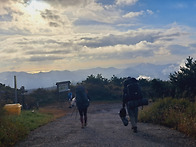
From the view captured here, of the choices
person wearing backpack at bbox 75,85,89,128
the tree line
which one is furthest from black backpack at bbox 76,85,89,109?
the tree line

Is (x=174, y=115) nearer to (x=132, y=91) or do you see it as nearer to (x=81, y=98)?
(x=132, y=91)

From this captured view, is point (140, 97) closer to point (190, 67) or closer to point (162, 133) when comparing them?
point (162, 133)

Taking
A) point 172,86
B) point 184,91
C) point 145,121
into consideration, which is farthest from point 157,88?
point 145,121

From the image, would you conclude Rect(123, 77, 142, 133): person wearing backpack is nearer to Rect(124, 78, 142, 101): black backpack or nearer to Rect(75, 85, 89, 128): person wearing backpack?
Rect(124, 78, 142, 101): black backpack

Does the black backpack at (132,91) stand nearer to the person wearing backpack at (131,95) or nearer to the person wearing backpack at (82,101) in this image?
the person wearing backpack at (131,95)

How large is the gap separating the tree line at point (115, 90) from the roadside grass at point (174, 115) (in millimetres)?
2695

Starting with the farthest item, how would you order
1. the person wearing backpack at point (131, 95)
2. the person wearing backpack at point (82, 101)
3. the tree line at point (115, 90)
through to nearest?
the tree line at point (115, 90), the person wearing backpack at point (82, 101), the person wearing backpack at point (131, 95)

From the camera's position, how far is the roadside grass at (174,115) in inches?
414

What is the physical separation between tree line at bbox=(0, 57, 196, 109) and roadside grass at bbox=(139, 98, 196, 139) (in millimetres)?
2695

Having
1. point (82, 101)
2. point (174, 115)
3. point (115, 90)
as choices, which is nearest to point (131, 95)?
point (82, 101)

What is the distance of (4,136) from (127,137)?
3932 mm

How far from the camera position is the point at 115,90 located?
44.1m

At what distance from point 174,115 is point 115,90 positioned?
3130 centimetres

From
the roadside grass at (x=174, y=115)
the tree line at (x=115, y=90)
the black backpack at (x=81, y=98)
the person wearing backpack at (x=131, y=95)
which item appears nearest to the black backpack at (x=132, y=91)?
the person wearing backpack at (x=131, y=95)
